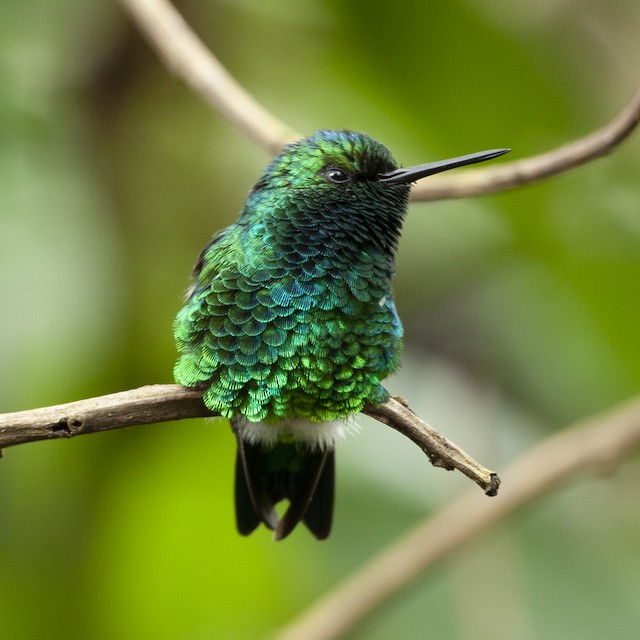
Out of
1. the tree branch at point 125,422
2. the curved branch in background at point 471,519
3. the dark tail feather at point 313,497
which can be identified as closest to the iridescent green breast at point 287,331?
the tree branch at point 125,422

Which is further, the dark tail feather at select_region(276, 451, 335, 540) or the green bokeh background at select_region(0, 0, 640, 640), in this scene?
the green bokeh background at select_region(0, 0, 640, 640)

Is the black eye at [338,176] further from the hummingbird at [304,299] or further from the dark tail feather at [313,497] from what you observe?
the dark tail feather at [313,497]

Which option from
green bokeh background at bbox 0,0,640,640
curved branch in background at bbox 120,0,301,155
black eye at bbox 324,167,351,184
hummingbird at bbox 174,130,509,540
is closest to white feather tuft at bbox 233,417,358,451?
hummingbird at bbox 174,130,509,540

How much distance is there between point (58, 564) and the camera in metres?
3.50

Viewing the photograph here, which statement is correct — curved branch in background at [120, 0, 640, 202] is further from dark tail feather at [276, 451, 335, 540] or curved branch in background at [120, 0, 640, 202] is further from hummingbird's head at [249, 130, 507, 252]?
dark tail feather at [276, 451, 335, 540]

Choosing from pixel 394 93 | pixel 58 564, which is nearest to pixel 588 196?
pixel 394 93

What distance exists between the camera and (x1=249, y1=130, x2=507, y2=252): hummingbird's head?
2.13 metres

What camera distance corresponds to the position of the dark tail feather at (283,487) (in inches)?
91.5

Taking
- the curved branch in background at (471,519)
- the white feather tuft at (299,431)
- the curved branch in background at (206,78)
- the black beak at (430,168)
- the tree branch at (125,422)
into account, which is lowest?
the curved branch in background at (471,519)

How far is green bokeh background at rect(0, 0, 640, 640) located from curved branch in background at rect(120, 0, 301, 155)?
955mm

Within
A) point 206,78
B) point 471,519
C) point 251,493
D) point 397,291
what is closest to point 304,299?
point 251,493

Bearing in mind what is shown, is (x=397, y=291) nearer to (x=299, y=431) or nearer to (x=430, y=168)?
(x=299, y=431)

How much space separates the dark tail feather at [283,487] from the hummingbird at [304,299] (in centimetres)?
4

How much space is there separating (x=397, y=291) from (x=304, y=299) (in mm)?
1728
